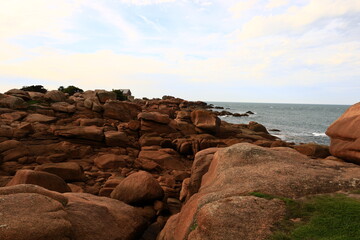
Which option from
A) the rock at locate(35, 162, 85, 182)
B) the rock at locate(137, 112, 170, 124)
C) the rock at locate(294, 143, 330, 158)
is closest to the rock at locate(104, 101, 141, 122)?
the rock at locate(137, 112, 170, 124)

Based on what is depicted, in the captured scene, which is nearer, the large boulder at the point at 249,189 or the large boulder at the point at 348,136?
the large boulder at the point at 249,189

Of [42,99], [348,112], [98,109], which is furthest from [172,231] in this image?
[42,99]

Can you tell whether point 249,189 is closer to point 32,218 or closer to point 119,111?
point 32,218

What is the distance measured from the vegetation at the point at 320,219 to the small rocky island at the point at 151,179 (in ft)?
0.84

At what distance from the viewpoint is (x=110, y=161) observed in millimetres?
16484

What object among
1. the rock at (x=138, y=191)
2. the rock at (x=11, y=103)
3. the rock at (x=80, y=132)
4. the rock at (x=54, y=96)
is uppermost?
the rock at (x=54, y=96)

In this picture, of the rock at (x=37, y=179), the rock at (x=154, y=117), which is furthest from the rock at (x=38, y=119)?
the rock at (x=37, y=179)

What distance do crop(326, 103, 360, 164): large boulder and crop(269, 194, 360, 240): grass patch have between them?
230 inches

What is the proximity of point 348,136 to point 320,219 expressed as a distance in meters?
8.00

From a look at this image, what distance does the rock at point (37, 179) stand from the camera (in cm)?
984

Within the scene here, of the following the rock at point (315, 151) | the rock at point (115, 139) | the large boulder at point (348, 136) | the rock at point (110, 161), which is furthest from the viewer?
the rock at point (115, 139)

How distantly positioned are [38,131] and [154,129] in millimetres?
9445

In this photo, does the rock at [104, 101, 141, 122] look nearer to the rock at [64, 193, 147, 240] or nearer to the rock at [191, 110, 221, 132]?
the rock at [191, 110, 221, 132]

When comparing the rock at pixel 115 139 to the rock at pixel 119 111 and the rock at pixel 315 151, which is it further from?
the rock at pixel 315 151
